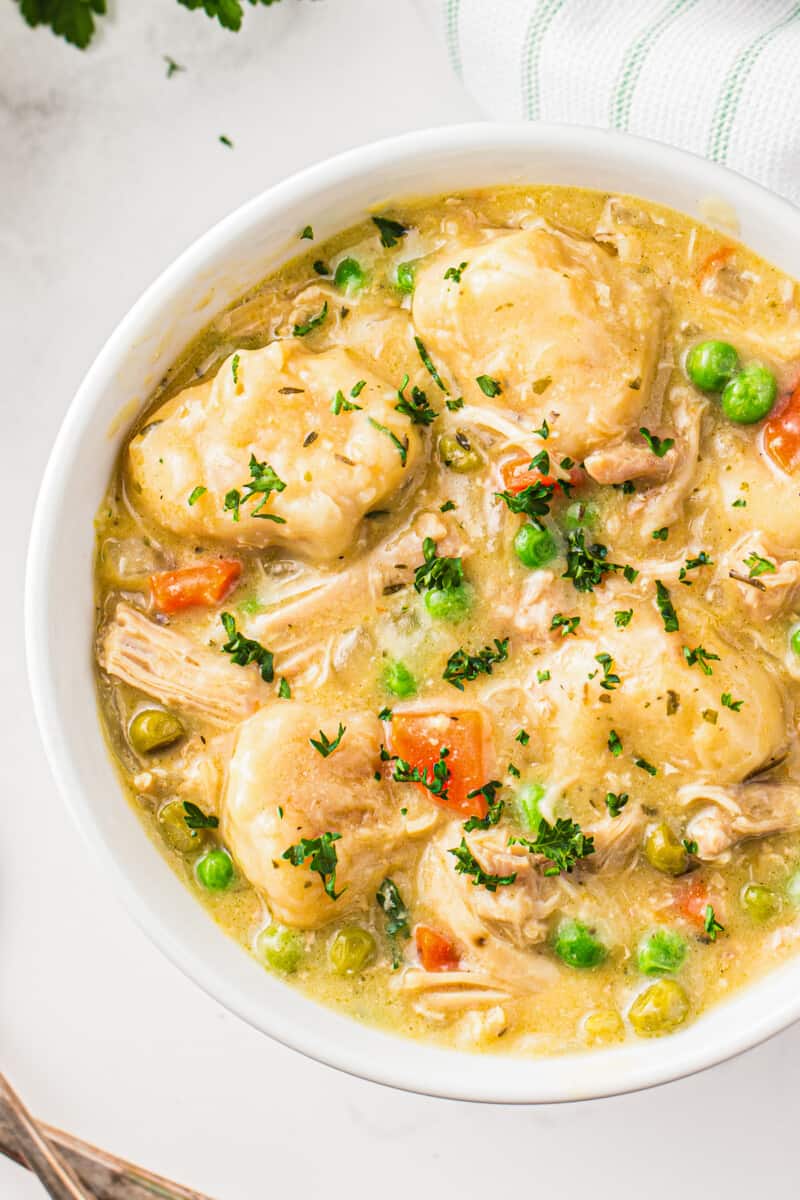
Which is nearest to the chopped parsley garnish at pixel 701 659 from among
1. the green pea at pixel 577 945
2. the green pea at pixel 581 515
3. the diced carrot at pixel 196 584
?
the green pea at pixel 581 515

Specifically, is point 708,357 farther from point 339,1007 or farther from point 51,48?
point 51,48

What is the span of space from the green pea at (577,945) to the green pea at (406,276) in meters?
1.67

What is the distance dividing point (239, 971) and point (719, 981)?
48.5 inches

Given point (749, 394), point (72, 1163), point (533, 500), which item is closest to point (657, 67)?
point (749, 394)

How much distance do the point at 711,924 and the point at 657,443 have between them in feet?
4.00

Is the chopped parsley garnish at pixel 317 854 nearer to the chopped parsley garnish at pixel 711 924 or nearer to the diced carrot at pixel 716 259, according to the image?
the chopped parsley garnish at pixel 711 924

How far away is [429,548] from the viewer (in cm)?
346

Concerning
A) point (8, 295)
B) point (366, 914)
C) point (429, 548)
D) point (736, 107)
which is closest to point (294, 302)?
point (429, 548)

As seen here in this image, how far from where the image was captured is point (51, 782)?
13.6 ft

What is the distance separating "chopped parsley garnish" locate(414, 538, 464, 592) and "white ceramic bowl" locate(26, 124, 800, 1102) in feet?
2.83

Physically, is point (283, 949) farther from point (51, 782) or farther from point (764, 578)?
point (764, 578)

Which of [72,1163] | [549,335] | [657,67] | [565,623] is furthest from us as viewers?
[72,1163]

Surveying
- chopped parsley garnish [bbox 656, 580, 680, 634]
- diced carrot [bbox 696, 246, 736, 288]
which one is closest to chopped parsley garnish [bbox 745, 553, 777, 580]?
chopped parsley garnish [bbox 656, 580, 680, 634]

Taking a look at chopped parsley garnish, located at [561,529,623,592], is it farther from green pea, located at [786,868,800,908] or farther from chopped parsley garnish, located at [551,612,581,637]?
green pea, located at [786,868,800,908]
